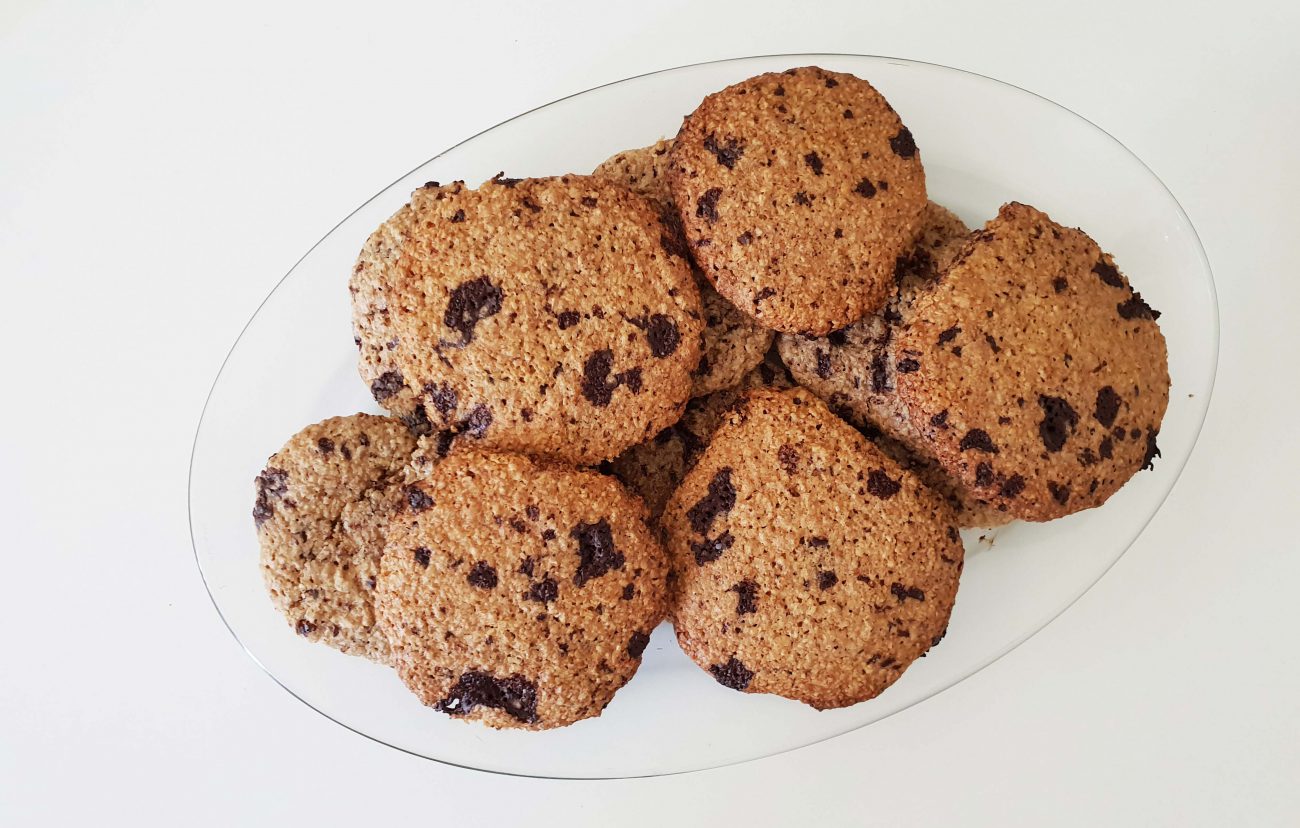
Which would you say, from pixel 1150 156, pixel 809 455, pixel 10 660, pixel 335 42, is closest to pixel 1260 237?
pixel 1150 156

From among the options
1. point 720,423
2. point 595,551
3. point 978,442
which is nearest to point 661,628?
point 595,551

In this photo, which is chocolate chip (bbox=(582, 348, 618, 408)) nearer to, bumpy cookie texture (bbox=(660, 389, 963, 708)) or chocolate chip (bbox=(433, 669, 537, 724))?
bumpy cookie texture (bbox=(660, 389, 963, 708))

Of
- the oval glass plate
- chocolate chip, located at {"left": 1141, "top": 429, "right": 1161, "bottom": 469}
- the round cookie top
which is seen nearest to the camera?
the round cookie top

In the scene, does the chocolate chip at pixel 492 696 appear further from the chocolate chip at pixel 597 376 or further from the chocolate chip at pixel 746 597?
the chocolate chip at pixel 597 376

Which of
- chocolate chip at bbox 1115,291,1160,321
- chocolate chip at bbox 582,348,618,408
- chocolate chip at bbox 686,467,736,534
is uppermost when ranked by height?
chocolate chip at bbox 582,348,618,408

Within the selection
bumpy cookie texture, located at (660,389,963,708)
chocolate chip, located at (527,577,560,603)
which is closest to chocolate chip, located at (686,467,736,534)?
bumpy cookie texture, located at (660,389,963,708)

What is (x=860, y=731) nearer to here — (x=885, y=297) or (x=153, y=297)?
(x=885, y=297)
